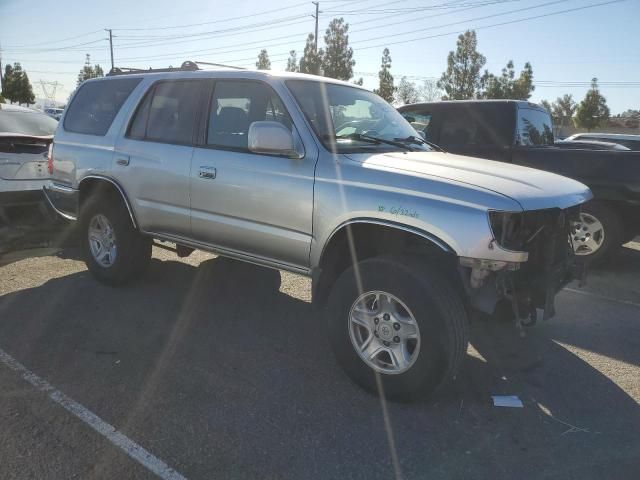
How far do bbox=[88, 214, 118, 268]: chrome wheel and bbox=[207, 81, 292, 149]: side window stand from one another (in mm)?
1623

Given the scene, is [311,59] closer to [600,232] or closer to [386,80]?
[386,80]

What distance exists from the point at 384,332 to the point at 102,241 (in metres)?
3.21

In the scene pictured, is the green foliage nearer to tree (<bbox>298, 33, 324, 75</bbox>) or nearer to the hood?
tree (<bbox>298, 33, 324, 75</bbox>)

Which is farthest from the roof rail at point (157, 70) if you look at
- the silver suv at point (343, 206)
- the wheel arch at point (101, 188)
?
the wheel arch at point (101, 188)

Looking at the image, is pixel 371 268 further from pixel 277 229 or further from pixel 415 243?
pixel 277 229

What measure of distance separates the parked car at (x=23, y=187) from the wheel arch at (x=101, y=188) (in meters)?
0.94

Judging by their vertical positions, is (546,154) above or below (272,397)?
above

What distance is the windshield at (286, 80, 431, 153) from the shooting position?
376cm

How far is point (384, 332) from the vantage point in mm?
3266

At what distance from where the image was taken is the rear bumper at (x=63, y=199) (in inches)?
207

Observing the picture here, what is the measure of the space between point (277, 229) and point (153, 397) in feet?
4.47

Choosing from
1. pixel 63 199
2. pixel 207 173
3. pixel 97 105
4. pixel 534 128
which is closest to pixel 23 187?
pixel 63 199

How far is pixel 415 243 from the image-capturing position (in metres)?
3.46

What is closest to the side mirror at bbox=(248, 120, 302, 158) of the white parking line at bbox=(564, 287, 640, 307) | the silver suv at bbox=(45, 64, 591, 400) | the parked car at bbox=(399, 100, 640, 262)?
the silver suv at bbox=(45, 64, 591, 400)
